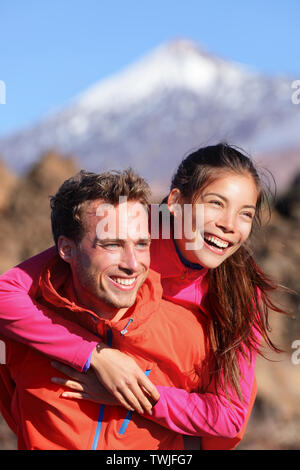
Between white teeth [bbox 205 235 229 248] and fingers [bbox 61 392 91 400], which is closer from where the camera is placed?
fingers [bbox 61 392 91 400]

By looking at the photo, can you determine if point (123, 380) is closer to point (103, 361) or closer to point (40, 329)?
point (103, 361)

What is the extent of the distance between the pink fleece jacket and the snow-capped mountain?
96.6 ft

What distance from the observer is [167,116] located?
42.1 meters

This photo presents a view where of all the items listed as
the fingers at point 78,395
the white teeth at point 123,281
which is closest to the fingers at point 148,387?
the fingers at point 78,395

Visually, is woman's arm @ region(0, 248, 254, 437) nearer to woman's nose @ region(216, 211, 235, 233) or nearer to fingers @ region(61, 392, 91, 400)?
fingers @ region(61, 392, 91, 400)

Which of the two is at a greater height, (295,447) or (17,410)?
(17,410)

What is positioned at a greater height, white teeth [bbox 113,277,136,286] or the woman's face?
the woman's face

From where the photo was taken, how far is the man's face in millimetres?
1840

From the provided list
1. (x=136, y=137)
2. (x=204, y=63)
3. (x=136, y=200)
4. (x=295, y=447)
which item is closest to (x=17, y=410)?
(x=136, y=200)

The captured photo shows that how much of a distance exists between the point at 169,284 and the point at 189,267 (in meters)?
0.09

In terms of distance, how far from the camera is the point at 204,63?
58406mm

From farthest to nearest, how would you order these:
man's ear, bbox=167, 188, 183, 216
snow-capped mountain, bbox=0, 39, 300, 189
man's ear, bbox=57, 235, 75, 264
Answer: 1. snow-capped mountain, bbox=0, 39, 300, 189
2. man's ear, bbox=167, 188, 183, 216
3. man's ear, bbox=57, 235, 75, 264
